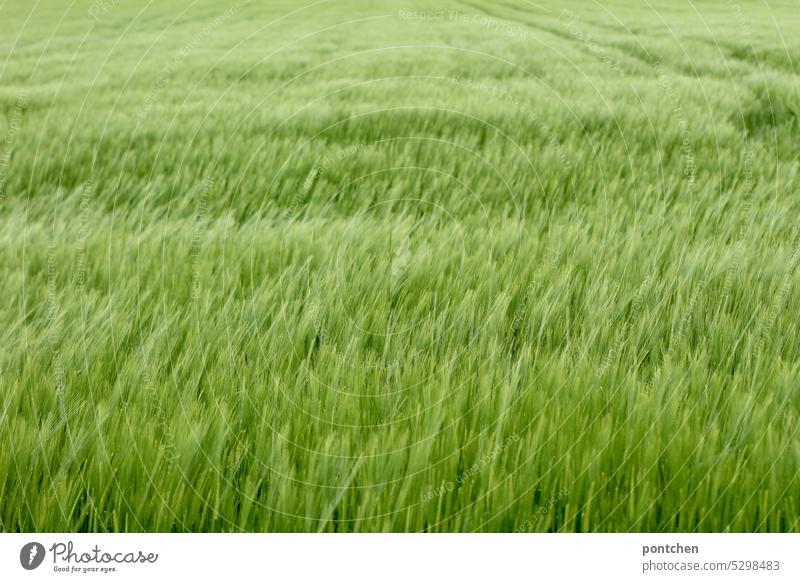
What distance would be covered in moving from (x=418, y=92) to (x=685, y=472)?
217cm

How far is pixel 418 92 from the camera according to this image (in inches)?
107
